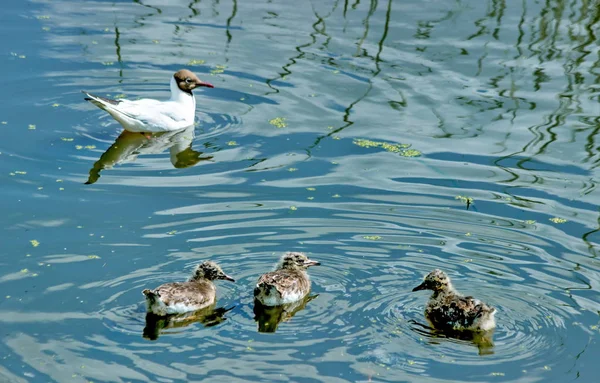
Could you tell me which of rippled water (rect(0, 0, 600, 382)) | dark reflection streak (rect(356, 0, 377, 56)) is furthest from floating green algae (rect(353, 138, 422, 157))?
dark reflection streak (rect(356, 0, 377, 56))

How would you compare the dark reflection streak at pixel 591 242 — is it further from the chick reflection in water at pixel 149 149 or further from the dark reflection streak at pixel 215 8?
the dark reflection streak at pixel 215 8

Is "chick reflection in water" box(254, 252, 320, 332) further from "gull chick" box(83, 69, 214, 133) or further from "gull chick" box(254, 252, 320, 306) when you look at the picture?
"gull chick" box(83, 69, 214, 133)

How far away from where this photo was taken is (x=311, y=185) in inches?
468

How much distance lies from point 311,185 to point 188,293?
321 centimetres

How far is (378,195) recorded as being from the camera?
38.2ft

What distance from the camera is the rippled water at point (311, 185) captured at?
8.51 m

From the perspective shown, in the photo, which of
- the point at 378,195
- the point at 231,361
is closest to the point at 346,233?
the point at 378,195

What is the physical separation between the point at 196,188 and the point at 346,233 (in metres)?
2.04

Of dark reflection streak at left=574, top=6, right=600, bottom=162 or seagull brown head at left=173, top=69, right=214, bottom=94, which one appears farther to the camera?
seagull brown head at left=173, top=69, right=214, bottom=94

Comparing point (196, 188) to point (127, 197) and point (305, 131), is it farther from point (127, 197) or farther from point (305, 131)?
point (305, 131)

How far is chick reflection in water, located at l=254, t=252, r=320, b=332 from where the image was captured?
9094 millimetres

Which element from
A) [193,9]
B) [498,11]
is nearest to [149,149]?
[193,9]

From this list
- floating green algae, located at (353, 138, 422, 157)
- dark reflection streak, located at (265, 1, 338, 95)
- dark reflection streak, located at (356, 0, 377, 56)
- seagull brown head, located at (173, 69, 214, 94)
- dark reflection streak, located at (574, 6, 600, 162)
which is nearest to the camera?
floating green algae, located at (353, 138, 422, 157)

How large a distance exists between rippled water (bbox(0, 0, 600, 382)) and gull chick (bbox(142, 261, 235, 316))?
0.63 ft
